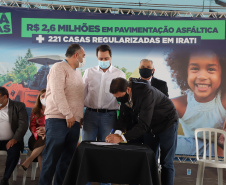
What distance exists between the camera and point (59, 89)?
3.03 metres

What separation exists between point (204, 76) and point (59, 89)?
2.88 m

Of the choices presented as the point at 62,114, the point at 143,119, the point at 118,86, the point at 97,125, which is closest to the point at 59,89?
the point at 62,114

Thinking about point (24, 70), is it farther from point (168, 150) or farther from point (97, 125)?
point (168, 150)

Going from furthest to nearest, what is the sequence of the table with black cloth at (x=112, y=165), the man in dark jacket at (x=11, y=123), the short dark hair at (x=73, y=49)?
the man in dark jacket at (x=11, y=123) < the short dark hair at (x=73, y=49) < the table with black cloth at (x=112, y=165)

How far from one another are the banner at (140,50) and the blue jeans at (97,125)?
79.1 inches

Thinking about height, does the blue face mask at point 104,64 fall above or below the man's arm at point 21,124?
above

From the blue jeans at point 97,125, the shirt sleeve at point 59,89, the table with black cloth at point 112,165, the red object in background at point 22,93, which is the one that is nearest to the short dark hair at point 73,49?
the shirt sleeve at point 59,89

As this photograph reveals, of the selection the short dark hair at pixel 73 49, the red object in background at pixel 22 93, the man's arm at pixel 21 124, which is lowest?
the man's arm at pixel 21 124

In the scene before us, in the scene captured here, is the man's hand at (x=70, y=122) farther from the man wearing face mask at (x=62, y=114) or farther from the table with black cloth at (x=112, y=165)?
the table with black cloth at (x=112, y=165)

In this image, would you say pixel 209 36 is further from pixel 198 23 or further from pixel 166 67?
pixel 166 67

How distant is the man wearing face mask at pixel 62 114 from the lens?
304 cm

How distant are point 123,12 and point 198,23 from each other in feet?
3.85

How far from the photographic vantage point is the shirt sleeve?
118 inches

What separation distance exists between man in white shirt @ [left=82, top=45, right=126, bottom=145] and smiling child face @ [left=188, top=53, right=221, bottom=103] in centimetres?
210
